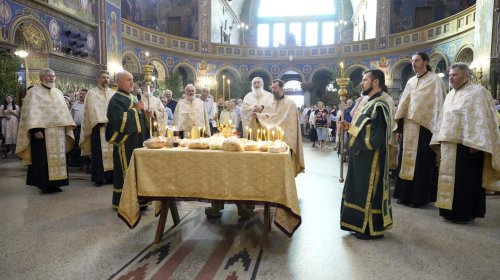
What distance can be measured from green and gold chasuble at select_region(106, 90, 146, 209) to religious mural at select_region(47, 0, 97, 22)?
9.66 meters

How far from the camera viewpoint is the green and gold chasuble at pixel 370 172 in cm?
326

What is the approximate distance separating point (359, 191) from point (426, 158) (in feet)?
5.61

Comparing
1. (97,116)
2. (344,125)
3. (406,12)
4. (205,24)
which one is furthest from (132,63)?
(344,125)

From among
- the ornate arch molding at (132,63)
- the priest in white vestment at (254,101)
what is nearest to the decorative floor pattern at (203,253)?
the priest in white vestment at (254,101)

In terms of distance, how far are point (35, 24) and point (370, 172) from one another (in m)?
11.6

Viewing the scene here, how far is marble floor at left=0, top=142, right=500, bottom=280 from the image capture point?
8.75 ft

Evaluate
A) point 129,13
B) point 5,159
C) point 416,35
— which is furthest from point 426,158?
point 129,13

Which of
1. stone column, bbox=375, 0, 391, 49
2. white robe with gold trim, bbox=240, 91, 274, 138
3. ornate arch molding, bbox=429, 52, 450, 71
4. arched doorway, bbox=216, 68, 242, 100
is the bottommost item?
white robe with gold trim, bbox=240, 91, 274, 138

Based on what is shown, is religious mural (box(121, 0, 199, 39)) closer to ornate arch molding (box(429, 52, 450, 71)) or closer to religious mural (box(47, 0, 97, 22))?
religious mural (box(47, 0, 97, 22))

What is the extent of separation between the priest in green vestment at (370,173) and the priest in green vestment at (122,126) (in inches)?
98.6

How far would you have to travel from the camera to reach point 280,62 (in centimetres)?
2380

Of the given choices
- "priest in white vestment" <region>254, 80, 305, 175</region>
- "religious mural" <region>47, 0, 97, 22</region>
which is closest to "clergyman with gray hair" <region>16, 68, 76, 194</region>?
"priest in white vestment" <region>254, 80, 305, 175</region>

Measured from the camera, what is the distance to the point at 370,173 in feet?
10.8

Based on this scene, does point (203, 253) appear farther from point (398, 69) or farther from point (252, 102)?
point (398, 69)
